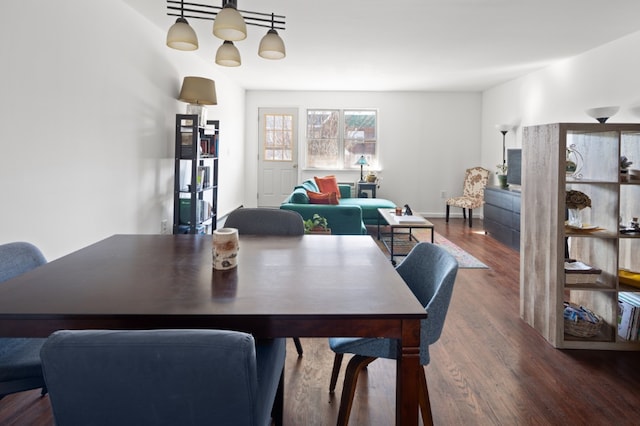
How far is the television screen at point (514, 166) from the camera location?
631 centimetres

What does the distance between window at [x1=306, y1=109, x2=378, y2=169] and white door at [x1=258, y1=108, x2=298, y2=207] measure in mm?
339

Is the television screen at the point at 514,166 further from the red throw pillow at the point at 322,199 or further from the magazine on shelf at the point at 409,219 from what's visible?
the red throw pillow at the point at 322,199

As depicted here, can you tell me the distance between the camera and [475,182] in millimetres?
7977

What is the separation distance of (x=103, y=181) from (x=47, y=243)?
31.2 inches

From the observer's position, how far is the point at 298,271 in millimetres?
1600

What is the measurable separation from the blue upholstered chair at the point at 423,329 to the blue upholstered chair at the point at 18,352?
1.02m

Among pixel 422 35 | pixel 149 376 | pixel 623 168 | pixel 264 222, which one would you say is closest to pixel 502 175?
pixel 422 35

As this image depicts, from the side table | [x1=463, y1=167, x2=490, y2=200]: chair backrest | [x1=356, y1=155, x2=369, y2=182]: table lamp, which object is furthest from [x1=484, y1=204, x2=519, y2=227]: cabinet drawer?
[x1=356, y1=155, x2=369, y2=182]: table lamp

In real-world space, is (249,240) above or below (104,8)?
below

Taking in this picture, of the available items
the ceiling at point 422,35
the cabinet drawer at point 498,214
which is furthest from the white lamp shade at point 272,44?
the cabinet drawer at point 498,214

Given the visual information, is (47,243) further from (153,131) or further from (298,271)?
(298,271)

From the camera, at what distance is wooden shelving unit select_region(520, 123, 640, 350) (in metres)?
2.69

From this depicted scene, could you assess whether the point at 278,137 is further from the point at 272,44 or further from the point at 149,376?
the point at 149,376

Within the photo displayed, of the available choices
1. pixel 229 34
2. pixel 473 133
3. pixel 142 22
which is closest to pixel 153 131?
pixel 142 22
